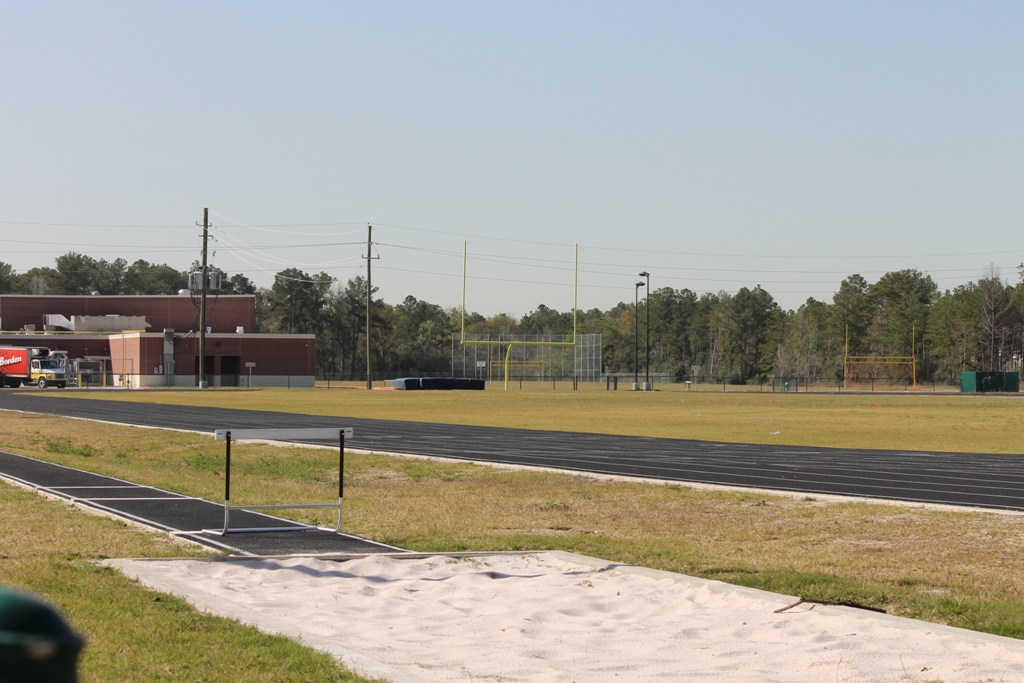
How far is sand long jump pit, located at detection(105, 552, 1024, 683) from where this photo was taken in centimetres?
711

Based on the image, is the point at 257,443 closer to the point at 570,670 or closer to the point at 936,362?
the point at 570,670

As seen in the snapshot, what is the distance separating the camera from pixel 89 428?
3278 cm

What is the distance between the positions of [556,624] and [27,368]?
8740cm

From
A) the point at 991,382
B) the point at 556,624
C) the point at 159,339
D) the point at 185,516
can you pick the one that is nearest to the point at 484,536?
the point at 185,516

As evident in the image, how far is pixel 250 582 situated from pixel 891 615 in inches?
213

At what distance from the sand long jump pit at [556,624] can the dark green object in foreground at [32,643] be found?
532cm

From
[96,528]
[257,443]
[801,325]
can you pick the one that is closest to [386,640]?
[96,528]

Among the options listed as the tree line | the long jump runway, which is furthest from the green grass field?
the tree line

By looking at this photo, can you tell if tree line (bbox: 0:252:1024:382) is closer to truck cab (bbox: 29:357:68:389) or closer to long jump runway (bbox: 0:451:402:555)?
truck cab (bbox: 29:357:68:389)

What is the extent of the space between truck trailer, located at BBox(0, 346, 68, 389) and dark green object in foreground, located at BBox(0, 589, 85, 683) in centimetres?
9173

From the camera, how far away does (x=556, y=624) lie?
8516 millimetres

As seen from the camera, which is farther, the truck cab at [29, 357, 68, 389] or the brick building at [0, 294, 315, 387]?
the brick building at [0, 294, 315, 387]

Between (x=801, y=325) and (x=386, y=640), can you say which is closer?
(x=386, y=640)

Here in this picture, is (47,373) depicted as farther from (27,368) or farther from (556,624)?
(556,624)
